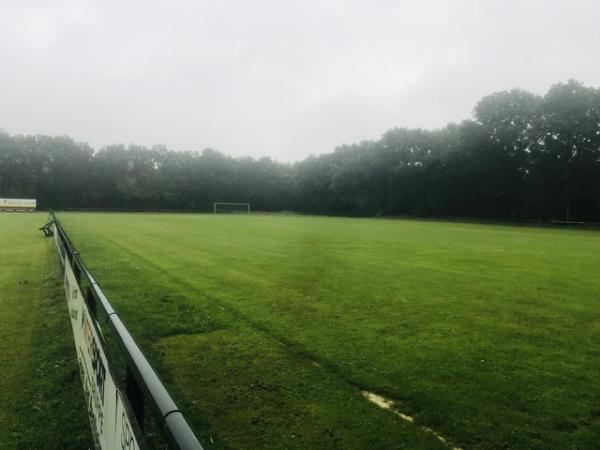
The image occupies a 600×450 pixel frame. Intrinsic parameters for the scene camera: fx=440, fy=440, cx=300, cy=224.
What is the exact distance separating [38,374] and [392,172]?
71.1 metres

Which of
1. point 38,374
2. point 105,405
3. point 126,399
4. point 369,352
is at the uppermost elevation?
point 126,399

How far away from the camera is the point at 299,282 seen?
974 centimetres

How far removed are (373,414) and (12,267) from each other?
11269 millimetres

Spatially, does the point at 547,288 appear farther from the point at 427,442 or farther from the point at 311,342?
the point at 427,442

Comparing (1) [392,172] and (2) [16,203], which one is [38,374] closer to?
(1) [392,172]

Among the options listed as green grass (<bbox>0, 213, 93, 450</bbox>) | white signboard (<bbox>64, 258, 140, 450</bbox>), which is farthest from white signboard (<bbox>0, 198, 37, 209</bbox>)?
white signboard (<bbox>64, 258, 140, 450</bbox>)

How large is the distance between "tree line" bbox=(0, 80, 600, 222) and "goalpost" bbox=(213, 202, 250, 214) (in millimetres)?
2230

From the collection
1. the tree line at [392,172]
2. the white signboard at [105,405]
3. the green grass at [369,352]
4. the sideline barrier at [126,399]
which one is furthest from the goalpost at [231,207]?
the sideline barrier at [126,399]

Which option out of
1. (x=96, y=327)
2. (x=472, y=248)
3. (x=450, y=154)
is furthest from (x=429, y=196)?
(x=96, y=327)

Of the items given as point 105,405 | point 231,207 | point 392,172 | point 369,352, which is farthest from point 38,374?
point 231,207

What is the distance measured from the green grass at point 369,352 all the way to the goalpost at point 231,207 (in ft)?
258

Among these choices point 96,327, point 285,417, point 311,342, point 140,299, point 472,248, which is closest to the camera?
point 96,327

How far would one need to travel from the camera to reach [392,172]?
239 feet

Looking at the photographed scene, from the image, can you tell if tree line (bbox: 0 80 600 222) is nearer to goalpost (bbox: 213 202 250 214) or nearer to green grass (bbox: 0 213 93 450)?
goalpost (bbox: 213 202 250 214)
